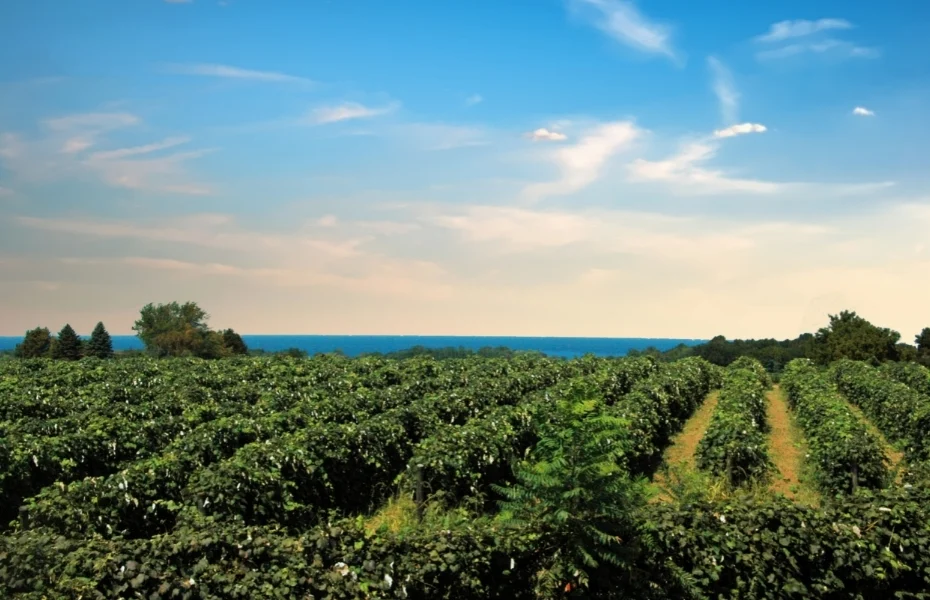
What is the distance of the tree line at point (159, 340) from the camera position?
248 feet

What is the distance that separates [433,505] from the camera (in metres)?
13.7

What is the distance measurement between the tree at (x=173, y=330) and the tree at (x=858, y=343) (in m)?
68.5

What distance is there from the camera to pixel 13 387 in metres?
24.4

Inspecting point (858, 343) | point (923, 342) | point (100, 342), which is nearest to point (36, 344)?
point (100, 342)

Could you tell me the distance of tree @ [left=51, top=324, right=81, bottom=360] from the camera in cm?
7400

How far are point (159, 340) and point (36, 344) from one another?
15753 millimetres

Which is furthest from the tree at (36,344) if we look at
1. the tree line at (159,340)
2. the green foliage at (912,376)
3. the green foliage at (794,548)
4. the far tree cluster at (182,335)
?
the green foliage at (794,548)

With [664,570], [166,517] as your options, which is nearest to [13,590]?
[166,517]

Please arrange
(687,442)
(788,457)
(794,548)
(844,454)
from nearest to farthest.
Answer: (794,548) → (844,454) → (788,457) → (687,442)

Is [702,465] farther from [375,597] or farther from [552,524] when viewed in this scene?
[375,597]

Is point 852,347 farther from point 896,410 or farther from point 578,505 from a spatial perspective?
point 578,505

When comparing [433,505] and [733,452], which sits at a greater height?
[733,452]

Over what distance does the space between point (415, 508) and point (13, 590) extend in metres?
7.97

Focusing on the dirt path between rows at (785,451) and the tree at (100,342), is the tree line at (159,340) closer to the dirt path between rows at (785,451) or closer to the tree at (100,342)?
the tree at (100,342)
